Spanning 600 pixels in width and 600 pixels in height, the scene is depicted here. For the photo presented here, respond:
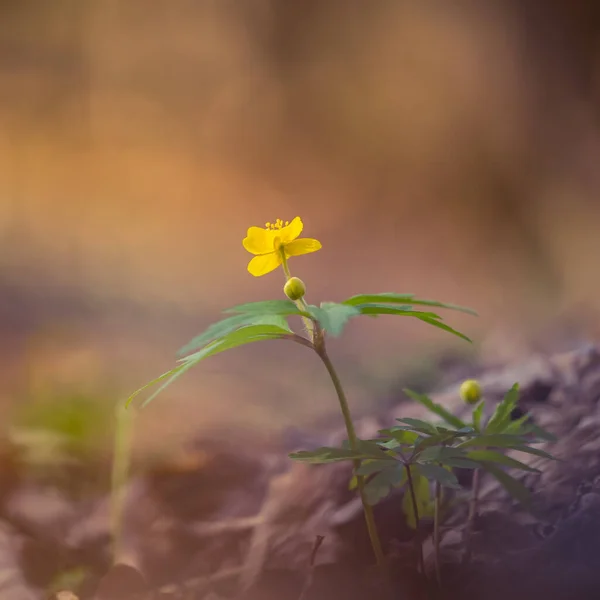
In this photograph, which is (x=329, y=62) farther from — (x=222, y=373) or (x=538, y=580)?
(x=538, y=580)

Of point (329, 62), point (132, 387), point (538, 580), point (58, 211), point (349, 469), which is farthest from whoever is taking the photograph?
point (329, 62)

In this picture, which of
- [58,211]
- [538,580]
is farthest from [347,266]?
[538,580]

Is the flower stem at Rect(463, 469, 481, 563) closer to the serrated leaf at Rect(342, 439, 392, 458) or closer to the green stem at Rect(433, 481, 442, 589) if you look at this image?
the green stem at Rect(433, 481, 442, 589)

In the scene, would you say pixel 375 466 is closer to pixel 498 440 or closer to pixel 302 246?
pixel 498 440

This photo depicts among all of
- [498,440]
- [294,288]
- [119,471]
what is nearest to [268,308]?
[294,288]

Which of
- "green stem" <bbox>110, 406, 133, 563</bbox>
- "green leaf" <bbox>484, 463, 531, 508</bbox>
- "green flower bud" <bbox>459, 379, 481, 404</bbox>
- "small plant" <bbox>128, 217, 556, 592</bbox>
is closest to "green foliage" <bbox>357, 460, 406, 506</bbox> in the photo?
"small plant" <bbox>128, 217, 556, 592</bbox>
